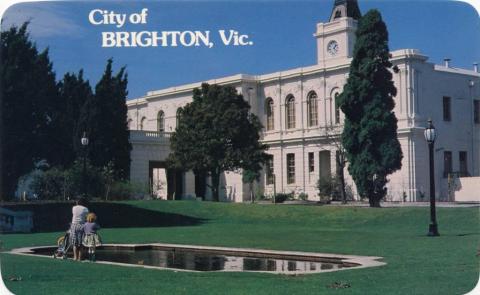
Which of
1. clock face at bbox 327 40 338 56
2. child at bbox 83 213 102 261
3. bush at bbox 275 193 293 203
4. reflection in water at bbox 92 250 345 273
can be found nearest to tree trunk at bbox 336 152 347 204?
bush at bbox 275 193 293 203

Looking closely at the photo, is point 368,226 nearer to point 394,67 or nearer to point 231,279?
point 394,67

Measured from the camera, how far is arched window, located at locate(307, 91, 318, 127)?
44812mm

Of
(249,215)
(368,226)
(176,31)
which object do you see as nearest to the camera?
(176,31)

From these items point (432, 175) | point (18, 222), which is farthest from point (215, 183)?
point (432, 175)

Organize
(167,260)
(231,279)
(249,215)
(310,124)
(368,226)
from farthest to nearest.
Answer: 1. (310,124)
2. (249,215)
3. (368,226)
4. (167,260)
5. (231,279)

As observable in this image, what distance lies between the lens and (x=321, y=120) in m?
46.3

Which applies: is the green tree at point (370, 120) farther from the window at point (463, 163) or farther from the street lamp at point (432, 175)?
the window at point (463, 163)

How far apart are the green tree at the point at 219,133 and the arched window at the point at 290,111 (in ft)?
6.99

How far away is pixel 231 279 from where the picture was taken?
1383cm

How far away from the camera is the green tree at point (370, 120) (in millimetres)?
32375

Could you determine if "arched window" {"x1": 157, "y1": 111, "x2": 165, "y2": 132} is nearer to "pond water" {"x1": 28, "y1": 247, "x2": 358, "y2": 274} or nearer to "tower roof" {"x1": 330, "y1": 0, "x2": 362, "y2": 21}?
"pond water" {"x1": 28, "y1": 247, "x2": 358, "y2": 274}

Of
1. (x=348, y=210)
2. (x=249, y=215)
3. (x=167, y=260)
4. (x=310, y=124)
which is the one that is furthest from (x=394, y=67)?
(x=167, y=260)

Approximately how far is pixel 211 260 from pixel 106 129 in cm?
1149

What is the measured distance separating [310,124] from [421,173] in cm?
1554
